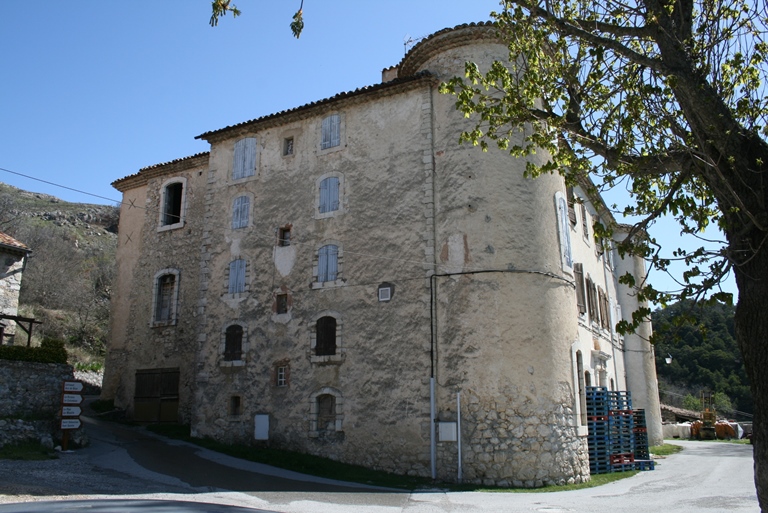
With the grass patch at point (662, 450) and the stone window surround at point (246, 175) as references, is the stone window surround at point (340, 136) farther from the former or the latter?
the grass patch at point (662, 450)

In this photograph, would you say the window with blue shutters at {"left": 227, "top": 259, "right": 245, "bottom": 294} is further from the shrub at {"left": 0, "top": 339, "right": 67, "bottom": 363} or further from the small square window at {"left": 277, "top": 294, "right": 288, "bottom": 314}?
the shrub at {"left": 0, "top": 339, "right": 67, "bottom": 363}

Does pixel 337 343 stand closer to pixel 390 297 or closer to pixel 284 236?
pixel 390 297

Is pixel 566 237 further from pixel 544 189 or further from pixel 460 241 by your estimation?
pixel 460 241

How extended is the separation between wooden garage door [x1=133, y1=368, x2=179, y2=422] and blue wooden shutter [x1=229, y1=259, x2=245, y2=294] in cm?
432

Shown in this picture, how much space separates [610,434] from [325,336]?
9015mm

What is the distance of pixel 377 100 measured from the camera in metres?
19.7

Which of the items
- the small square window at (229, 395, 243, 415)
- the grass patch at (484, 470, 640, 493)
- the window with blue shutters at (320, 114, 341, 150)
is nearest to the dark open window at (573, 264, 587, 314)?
the grass patch at (484, 470, 640, 493)

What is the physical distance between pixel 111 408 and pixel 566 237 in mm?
17821

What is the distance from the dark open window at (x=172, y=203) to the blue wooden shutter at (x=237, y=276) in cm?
526

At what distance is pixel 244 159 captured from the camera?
72.0 ft

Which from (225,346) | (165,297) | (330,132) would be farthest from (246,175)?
(165,297)

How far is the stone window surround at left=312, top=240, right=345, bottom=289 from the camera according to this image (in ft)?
61.6

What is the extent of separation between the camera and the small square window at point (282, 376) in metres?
18.9

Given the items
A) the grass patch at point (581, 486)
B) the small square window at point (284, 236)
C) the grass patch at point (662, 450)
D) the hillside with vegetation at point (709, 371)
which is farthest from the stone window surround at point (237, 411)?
the hillside with vegetation at point (709, 371)
